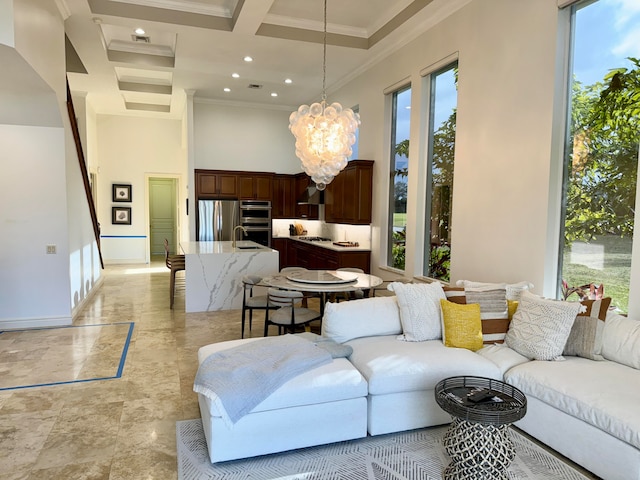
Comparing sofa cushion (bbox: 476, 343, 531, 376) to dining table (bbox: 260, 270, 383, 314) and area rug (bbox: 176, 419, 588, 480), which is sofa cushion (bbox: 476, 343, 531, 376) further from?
dining table (bbox: 260, 270, 383, 314)

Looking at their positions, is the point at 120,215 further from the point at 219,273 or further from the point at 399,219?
the point at 399,219

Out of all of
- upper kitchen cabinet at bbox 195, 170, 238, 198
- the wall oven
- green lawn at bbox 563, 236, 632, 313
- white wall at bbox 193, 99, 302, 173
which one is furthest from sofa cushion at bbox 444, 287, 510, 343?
white wall at bbox 193, 99, 302, 173

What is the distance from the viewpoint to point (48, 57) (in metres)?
4.45

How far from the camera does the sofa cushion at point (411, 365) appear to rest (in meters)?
2.73

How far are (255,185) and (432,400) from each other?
714cm

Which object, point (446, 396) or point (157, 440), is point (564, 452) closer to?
point (446, 396)

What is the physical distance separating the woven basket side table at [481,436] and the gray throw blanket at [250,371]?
2.95ft

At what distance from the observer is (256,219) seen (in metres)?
9.16

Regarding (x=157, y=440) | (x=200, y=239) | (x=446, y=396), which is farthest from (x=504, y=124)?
(x=200, y=239)

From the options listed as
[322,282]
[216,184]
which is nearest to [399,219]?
[322,282]

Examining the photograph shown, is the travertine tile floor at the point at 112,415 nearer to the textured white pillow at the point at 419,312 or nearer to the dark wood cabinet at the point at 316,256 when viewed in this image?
the textured white pillow at the point at 419,312

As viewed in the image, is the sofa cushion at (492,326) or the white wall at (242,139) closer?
the sofa cushion at (492,326)

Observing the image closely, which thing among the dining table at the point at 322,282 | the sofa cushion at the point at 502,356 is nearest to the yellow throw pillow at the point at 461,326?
the sofa cushion at the point at 502,356

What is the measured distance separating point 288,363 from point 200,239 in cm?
668
